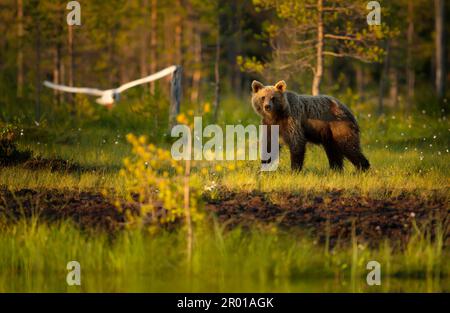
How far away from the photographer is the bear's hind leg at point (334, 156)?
12.4 meters

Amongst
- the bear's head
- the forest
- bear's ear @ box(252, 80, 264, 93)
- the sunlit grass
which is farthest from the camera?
bear's ear @ box(252, 80, 264, 93)

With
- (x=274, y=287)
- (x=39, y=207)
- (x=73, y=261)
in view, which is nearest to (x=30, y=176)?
(x=39, y=207)

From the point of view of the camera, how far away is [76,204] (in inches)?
372

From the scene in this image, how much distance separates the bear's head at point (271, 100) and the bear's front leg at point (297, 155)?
0.54 m

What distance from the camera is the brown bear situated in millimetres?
12195

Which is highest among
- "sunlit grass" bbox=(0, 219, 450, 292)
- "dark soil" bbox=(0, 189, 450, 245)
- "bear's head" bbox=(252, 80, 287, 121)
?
"bear's head" bbox=(252, 80, 287, 121)

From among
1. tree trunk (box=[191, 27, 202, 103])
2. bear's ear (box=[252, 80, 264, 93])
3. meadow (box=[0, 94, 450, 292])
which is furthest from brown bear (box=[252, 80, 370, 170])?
tree trunk (box=[191, 27, 202, 103])

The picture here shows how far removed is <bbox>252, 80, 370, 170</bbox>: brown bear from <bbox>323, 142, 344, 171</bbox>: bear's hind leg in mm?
17

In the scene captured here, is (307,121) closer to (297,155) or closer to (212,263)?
(297,155)

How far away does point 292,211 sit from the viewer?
9102 mm

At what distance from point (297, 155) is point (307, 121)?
573 millimetres

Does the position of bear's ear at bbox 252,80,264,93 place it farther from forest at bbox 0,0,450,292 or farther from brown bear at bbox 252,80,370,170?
forest at bbox 0,0,450,292

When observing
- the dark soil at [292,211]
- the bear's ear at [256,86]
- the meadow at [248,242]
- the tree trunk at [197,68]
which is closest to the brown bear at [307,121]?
the bear's ear at [256,86]
